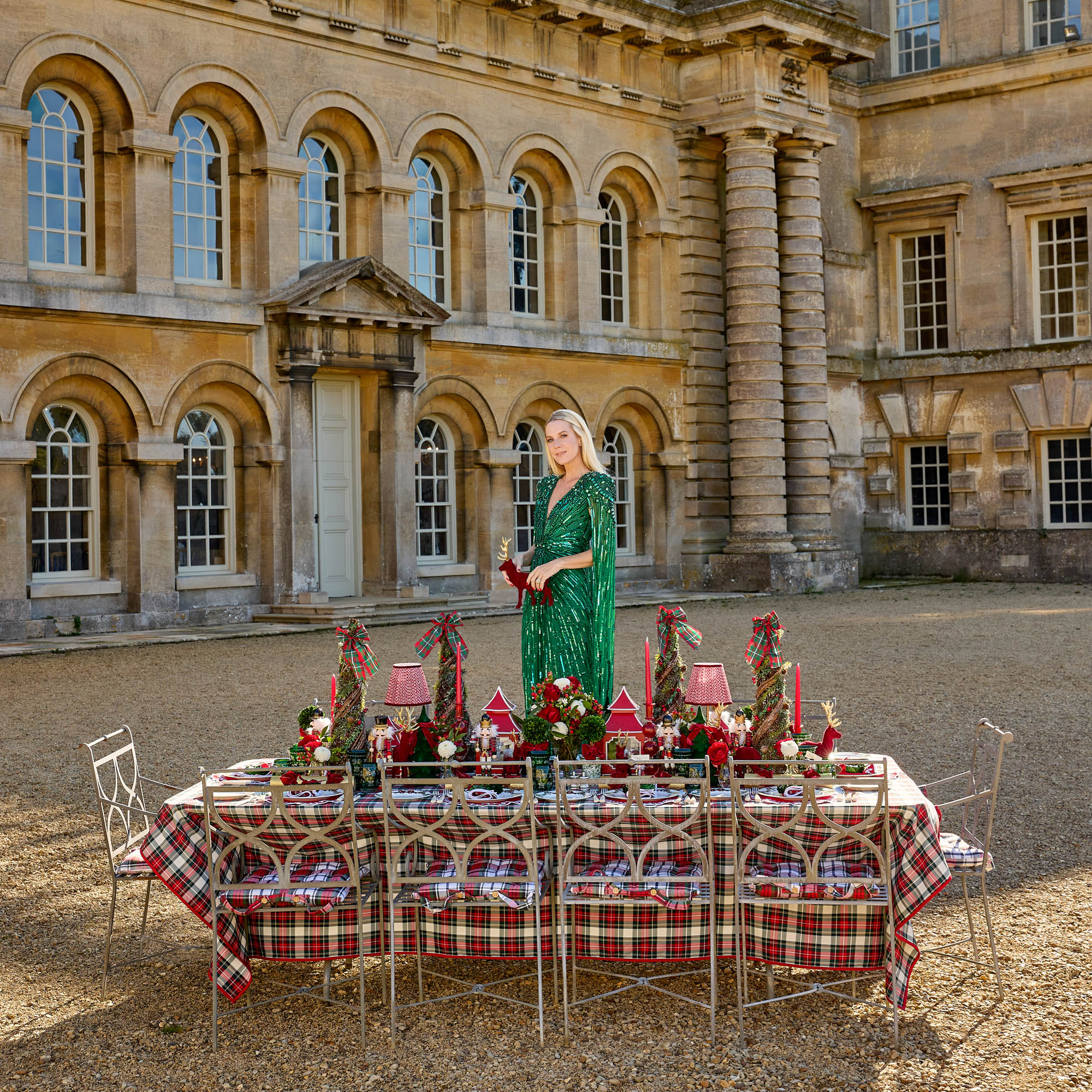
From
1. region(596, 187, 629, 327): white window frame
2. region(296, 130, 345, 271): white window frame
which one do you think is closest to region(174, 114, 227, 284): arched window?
region(296, 130, 345, 271): white window frame

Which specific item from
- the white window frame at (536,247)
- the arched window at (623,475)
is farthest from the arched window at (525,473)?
the white window frame at (536,247)

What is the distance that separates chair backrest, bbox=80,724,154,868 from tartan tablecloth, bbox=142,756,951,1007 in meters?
0.35

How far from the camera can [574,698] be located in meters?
5.19

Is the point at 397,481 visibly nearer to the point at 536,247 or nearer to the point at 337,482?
the point at 337,482

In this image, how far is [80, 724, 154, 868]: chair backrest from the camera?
523cm

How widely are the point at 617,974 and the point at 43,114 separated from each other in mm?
13982

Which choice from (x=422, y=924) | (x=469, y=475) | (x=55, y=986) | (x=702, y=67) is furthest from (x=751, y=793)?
(x=702, y=67)

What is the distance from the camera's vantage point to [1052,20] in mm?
24156

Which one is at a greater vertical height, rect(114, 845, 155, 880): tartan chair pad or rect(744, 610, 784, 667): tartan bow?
rect(744, 610, 784, 667): tartan bow

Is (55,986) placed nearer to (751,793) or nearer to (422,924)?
(422,924)

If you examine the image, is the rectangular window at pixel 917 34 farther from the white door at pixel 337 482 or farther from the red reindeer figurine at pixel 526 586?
the red reindeer figurine at pixel 526 586

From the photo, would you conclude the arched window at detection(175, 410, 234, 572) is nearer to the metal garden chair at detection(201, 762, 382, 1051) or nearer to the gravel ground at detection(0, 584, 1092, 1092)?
the gravel ground at detection(0, 584, 1092, 1092)

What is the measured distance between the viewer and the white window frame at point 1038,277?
2411cm

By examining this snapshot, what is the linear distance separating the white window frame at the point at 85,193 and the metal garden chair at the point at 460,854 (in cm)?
1292
